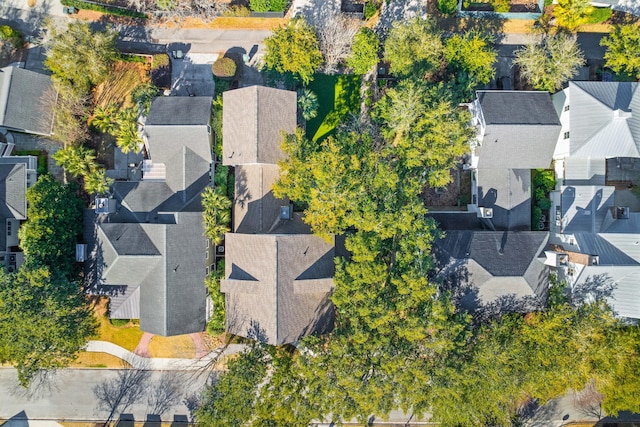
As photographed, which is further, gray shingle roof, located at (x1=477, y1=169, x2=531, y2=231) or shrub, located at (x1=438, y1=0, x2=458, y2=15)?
shrub, located at (x1=438, y1=0, x2=458, y2=15)

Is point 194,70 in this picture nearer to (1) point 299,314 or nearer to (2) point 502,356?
(1) point 299,314

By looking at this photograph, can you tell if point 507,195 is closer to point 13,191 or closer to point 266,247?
point 266,247

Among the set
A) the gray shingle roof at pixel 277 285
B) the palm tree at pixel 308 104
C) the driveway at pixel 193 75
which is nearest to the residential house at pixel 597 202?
the gray shingle roof at pixel 277 285

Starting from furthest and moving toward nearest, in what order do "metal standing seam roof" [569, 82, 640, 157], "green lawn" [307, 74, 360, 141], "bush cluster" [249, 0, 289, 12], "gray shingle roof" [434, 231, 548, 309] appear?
"green lawn" [307, 74, 360, 141] < "bush cluster" [249, 0, 289, 12] < "metal standing seam roof" [569, 82, 640, 157] < "gray shingle roof" [434, 231, 548, 309]

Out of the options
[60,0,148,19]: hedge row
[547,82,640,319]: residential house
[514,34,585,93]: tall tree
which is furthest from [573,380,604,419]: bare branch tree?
[60,0,148,19]: hedge row

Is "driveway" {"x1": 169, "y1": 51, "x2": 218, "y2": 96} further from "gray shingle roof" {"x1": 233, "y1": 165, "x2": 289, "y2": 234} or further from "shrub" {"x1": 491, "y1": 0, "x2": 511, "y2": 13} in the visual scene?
"shrub" {"x1": 491, "y1": 0, "x2": 511, "y2": 13}

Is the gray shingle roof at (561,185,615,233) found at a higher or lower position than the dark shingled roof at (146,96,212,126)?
lower

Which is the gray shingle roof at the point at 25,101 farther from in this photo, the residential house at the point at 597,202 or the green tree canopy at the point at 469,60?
the residential house at the point at 597,202

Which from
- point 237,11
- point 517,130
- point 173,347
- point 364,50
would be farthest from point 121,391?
point 517,130
